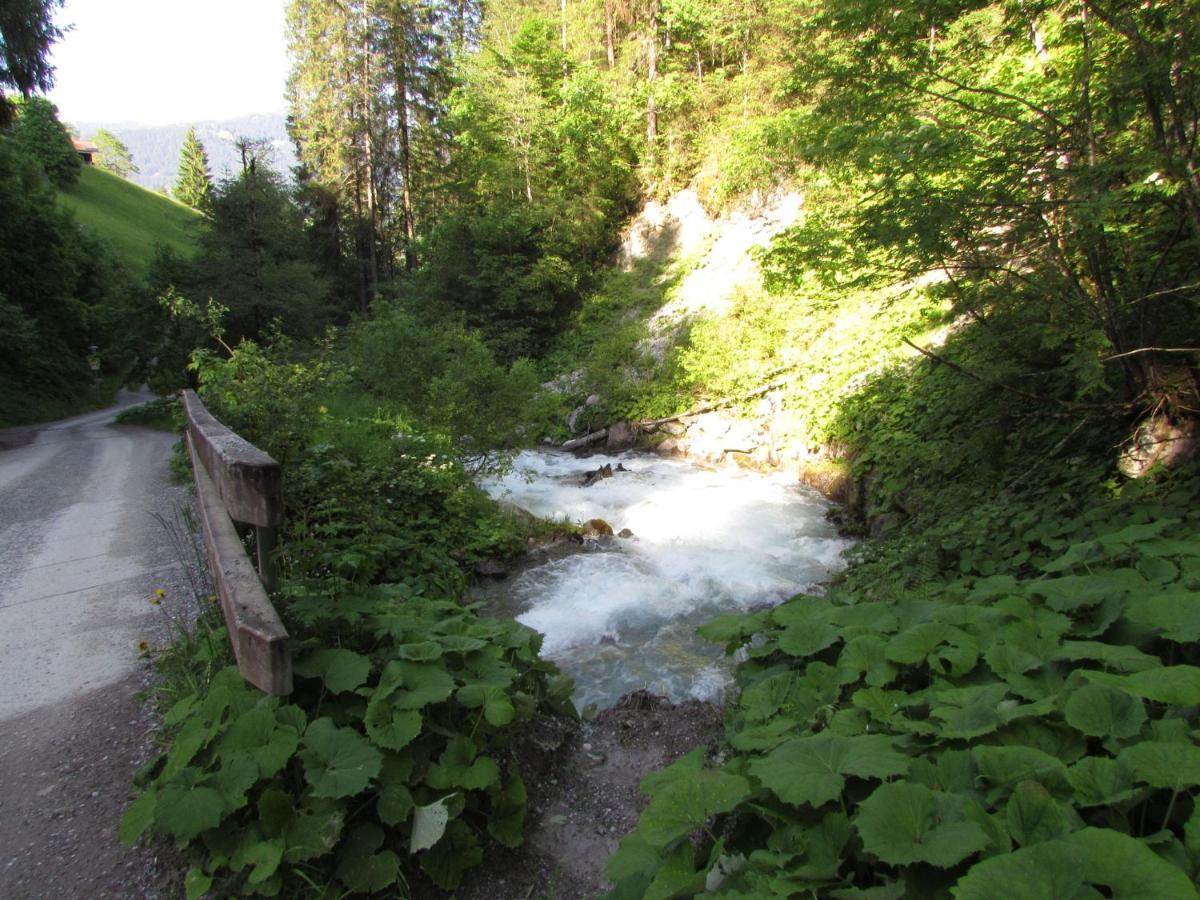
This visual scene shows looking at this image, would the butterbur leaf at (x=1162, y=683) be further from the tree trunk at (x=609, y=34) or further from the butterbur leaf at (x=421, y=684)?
the tree trunk at (x=609, y=34)

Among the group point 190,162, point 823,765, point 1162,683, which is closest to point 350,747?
point 823,765

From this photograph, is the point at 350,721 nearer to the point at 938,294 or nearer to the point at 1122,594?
the point at 1122,594

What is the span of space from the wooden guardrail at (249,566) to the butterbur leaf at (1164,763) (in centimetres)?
243

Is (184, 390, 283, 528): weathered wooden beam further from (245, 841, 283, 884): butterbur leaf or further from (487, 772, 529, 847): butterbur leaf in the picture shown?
(487, 772, 529, 847): butterbur leaf

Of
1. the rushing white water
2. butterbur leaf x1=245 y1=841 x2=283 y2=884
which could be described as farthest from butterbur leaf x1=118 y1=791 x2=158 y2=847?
the rushing white water

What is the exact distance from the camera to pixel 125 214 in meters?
57.3

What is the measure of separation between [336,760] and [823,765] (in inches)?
65.5

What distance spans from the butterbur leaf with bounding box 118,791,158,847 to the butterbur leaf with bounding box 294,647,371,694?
611 mm

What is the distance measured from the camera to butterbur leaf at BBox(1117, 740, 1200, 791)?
4.98 ft

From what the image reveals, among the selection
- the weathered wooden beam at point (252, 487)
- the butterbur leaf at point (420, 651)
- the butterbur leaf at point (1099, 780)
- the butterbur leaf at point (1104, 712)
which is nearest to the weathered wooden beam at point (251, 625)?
the weathered wooden beam at point (252, 487)

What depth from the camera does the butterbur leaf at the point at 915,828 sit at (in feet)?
4.83

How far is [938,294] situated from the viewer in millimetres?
4848

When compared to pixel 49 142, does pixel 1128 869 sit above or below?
below

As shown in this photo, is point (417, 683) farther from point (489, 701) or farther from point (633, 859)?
point (633, 859)
